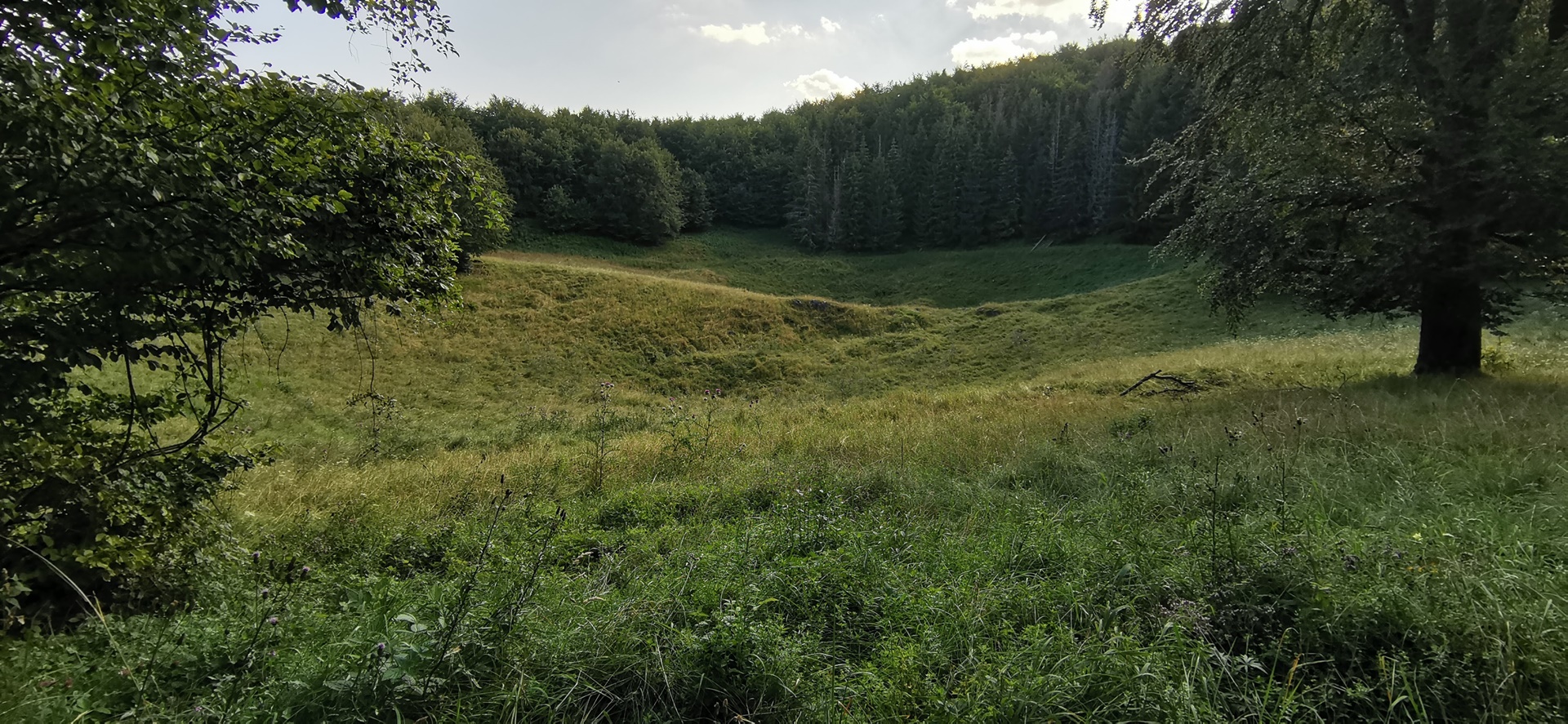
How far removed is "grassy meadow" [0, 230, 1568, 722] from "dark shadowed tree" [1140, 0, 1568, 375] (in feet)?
5.95

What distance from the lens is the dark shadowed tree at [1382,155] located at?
8148 millimetres

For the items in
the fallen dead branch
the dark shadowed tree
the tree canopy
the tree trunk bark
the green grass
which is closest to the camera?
the tree canopy

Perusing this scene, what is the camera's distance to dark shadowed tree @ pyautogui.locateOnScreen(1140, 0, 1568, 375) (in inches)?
321

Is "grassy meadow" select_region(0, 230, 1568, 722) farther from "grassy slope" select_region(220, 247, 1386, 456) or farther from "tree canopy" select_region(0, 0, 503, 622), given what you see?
"grassy slope" select_region(220, 247, 1386, 456)

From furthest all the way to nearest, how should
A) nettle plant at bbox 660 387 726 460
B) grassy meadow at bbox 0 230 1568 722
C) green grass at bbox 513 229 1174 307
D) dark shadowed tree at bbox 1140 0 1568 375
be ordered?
green grass at bbox 513 229 1174 307 < nettle plant at bbox 660 387 726 460 < dark shadowed tree at bbox 1140 0 1568 375 < grassy meadow at bbox 0 230 1568 722

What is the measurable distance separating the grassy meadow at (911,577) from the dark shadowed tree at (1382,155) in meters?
1.81

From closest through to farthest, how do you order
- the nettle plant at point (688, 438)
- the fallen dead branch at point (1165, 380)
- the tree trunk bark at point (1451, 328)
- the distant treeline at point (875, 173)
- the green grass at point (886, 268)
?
the nettle plant at point (688, 438) < the tree trunk bark at point (1451, 328) < the fallen dead branch at point (1165, 380) < the green grass at point (886, 268) < the distant treeline at point (875, 173)

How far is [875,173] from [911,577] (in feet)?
223

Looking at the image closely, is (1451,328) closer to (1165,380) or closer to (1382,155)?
(1382,155)

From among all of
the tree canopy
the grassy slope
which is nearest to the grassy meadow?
the tree canopy

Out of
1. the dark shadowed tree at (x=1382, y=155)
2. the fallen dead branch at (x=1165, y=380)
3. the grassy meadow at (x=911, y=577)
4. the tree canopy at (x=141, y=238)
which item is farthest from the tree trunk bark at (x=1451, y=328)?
the tree canopy at (x=141, y=238)

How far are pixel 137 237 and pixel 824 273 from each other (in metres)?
51.0

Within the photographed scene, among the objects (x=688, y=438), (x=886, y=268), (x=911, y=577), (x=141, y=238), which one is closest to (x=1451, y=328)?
(x=911, y=577)

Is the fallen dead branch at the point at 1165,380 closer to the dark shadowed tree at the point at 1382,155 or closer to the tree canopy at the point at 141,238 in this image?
the dark shadowed tree at the point at 1382,155
